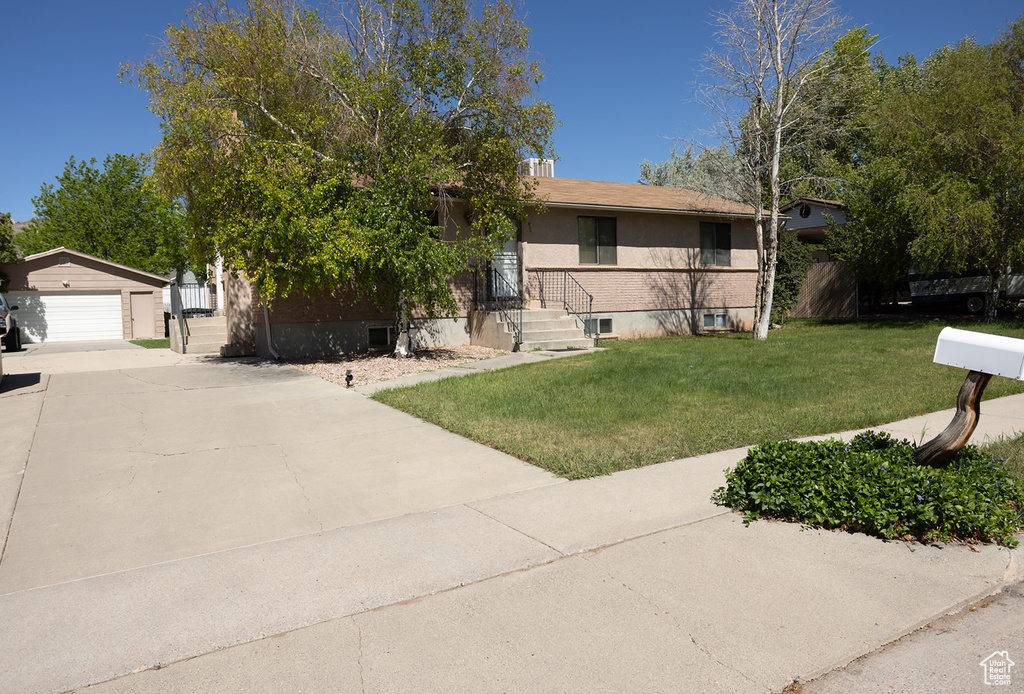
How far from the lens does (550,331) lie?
16234mm

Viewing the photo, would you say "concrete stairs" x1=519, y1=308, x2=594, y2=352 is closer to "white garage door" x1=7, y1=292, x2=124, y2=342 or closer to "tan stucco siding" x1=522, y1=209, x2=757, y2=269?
"tan stucco siding" x1=522, y1=209, x2=757, y2=269

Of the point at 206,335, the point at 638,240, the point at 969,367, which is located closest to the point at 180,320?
the point at 206,335

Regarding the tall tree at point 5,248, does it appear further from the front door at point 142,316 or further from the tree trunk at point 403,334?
the tree trunk at point 403,334

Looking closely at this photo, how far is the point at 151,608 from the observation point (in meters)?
3.63

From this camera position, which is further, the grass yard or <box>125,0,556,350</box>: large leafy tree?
<box>125,0,556,350</box>: large leafy tree

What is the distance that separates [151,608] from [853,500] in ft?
14.7

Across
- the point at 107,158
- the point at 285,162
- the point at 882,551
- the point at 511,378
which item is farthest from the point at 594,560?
the point at 107,158

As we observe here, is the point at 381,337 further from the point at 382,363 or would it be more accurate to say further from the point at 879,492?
the point at 879,492

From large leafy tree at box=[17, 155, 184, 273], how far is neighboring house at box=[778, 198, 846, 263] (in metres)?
29.7

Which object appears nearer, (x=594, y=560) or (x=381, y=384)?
(x=594, y=560)

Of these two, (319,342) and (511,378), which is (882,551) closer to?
(511,378)

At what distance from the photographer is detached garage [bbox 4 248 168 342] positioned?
85.9ft

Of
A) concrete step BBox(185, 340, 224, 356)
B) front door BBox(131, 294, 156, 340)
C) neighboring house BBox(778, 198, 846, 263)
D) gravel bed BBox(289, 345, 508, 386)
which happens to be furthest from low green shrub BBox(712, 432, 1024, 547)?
front door BBox(131, 294, 156, 340)

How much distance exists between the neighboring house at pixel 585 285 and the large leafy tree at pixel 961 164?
444cm
